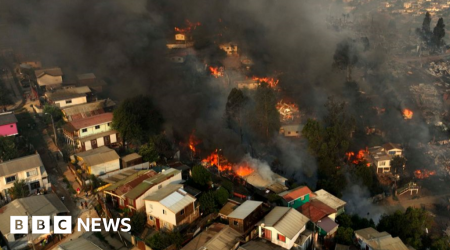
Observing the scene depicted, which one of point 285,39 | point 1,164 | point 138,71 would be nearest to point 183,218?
point 1,164

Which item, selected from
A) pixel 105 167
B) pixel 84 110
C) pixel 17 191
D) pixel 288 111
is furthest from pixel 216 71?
pixel 17 191

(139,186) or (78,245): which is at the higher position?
(139,186)

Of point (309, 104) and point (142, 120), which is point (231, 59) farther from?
point (142, 120)

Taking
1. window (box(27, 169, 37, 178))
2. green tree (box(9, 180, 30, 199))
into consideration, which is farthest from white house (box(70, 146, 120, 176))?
green tree (box(9, 180, 30, 199))

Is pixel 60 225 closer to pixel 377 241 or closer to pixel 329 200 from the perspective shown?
pixel 329 200

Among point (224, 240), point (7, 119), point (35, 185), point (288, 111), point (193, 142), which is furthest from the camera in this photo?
point (288, 111)

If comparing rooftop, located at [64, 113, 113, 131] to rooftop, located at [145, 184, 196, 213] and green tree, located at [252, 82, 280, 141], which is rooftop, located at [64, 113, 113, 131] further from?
green tree, located at [252, 82, 280, 141]

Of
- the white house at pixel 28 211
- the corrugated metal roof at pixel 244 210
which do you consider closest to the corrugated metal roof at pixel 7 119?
the white house at pixel 28 211
